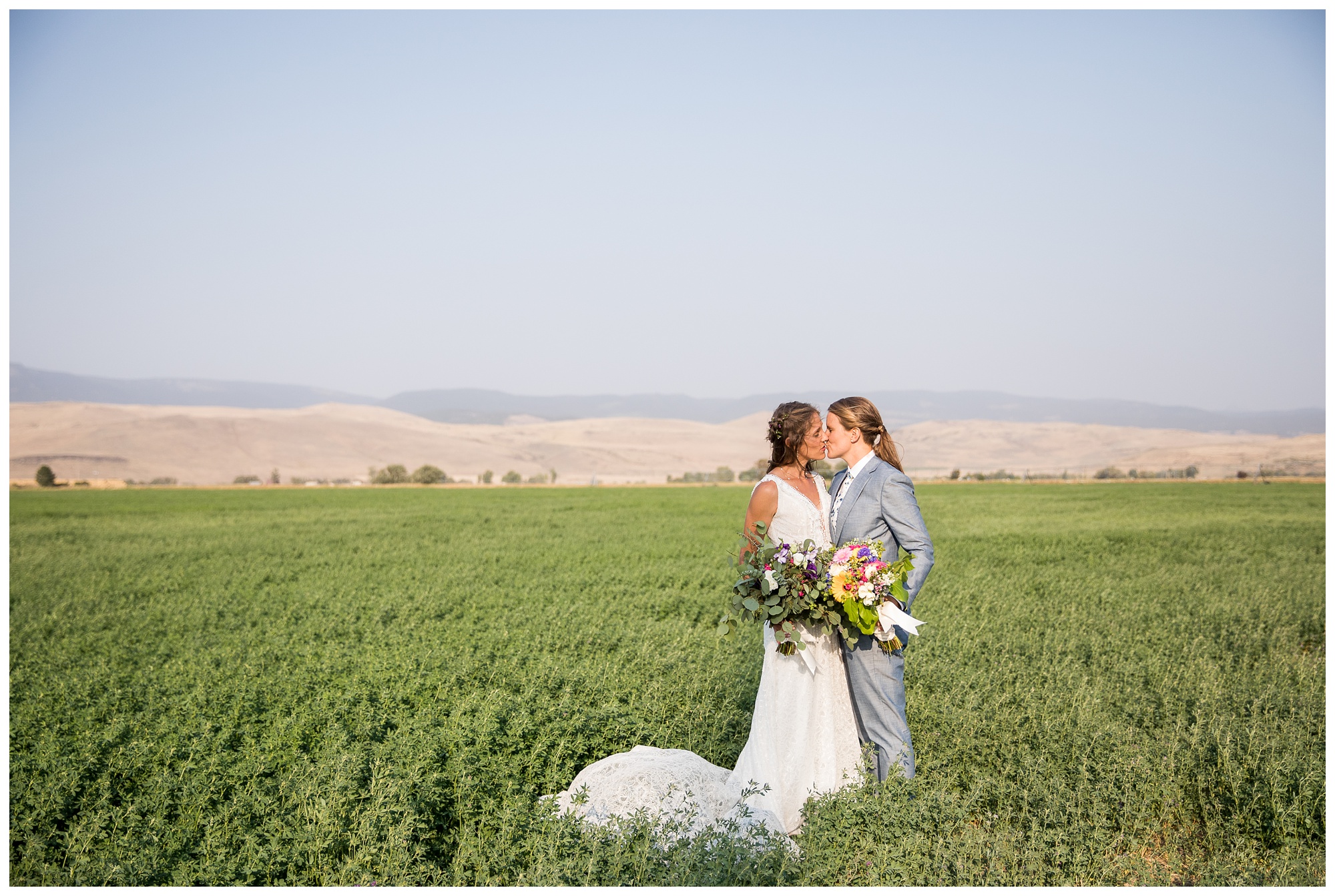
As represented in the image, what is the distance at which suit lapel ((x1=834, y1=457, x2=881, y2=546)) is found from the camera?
471 cm

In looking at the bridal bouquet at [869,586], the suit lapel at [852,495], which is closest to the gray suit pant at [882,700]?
the bridal bouquet at [869,586]

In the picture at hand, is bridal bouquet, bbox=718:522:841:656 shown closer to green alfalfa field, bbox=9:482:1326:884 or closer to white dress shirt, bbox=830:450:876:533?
white dress shirt, bbox=830:450:876:533

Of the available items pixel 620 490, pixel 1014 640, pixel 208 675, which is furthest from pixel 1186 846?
pixel 620 490

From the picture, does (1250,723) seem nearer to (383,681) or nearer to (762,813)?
(762,813)

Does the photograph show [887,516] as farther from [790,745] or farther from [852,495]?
[790,745]

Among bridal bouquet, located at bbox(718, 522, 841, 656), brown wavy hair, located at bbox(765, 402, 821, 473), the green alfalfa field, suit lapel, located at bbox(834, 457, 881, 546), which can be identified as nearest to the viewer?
the green alfalfa field

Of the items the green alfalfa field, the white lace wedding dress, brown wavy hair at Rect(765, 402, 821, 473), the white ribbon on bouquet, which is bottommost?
the green alfalfa field

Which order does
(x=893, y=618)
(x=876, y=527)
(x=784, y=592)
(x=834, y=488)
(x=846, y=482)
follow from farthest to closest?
(x=834, y=488) < (x=846, y=482) < (x=876, y=527) < (x=784, y=592) < (x=893, y=618)

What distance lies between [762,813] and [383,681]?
4480 mm

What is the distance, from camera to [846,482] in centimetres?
484

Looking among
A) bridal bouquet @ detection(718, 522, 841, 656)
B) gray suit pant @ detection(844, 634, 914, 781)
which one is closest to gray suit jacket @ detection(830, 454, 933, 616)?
gray suit pant @ detection(844, 634, 914, 781)

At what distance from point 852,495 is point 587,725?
2871mm

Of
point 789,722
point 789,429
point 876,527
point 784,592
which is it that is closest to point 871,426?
point 789,429

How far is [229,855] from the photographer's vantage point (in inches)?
184
